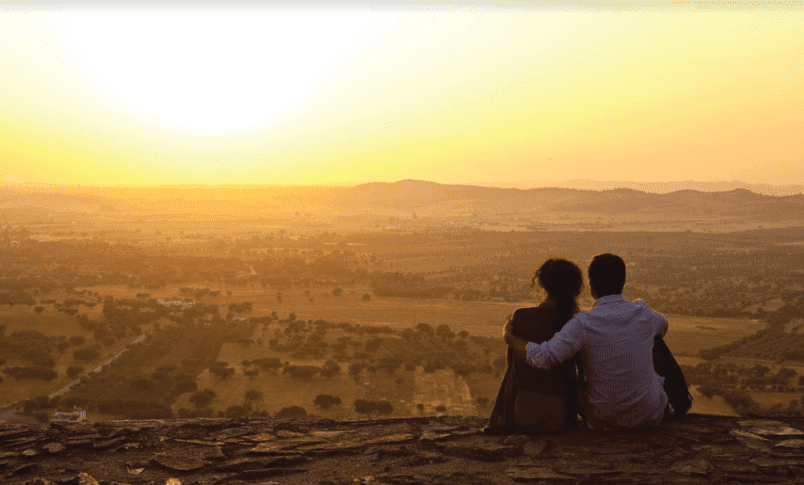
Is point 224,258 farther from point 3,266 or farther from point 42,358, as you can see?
point 42,358

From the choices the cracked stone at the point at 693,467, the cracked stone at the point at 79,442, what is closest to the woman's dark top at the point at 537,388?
the cracked stone at the point at 693,467

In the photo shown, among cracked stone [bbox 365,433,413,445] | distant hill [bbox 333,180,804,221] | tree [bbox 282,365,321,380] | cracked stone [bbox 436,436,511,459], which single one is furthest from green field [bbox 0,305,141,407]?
distant hill [bbox 333,180,804,221]

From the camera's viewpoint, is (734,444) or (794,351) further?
(794,351)

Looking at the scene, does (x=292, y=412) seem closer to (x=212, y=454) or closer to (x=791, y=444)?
Answer: (x=212, y=454)

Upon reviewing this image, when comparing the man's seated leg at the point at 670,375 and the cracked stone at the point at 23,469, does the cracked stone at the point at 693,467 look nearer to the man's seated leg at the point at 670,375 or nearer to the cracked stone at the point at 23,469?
the man's seated leg at the point at 670,375

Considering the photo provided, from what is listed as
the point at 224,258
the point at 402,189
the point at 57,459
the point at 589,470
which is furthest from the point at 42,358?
the point at 402,189

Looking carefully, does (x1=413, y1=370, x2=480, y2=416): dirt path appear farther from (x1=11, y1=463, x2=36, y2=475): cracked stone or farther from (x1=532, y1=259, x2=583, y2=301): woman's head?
(x1=532, y1=259, x2=583, y2=301): woman's head

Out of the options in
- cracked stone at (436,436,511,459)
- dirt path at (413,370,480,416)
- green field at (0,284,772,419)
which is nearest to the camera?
cracked stone at (436,436,511,459)
